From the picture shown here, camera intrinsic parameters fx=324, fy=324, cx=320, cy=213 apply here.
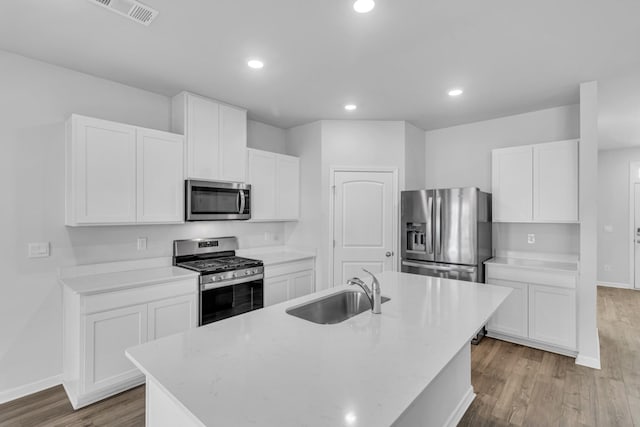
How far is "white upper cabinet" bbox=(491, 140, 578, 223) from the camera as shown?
129 inches

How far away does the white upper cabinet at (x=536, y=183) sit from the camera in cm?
329

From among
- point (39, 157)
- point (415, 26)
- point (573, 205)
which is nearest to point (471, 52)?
point (415, 26)

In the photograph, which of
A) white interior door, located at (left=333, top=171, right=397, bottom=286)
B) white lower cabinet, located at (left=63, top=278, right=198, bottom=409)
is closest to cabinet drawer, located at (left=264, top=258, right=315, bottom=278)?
white interior door, located at (left=333, top=171, right=397, bottom=286)

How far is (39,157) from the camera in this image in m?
2.60

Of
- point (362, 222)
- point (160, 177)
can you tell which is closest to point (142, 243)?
point (160, 177)

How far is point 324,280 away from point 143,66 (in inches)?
116

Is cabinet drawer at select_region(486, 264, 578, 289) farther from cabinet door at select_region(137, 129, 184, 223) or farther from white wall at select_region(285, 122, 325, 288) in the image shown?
cabinet door at select_region(137, 129, 184, 223)

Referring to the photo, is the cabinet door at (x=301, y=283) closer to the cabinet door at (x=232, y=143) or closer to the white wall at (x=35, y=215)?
the cabinet door at (x=232, y=143)

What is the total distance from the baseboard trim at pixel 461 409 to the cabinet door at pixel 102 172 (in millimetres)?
2853

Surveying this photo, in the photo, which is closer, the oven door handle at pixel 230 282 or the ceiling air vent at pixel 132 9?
the ceiling air vent at pixel 132 9

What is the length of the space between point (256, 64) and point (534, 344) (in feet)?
12.6

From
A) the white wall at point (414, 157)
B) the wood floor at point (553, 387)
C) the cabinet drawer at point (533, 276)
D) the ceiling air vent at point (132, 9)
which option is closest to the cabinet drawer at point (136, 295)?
the ceiling air vent at point (132, 9)

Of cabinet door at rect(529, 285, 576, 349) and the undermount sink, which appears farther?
cabinet door at rect(529, 285, 576, 349)

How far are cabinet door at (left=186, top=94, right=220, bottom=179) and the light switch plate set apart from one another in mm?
1268
